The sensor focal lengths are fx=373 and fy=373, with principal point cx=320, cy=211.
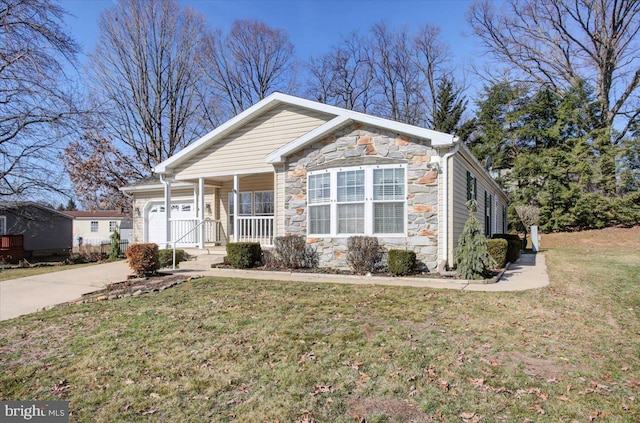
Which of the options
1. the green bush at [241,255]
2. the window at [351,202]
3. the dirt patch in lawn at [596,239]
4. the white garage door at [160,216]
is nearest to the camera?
the window at [351,202]

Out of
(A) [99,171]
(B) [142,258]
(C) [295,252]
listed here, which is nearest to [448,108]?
(C) [295,252]

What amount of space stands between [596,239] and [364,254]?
55.7 ft

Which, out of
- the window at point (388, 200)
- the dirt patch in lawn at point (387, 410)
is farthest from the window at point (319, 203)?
the dirt patch in lawn at point (387, 410)

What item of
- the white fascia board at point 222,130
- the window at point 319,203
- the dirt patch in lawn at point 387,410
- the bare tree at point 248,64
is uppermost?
the bare tree at point 248,64

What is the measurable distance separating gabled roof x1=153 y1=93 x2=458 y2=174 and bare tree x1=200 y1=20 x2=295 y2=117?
16.7 metres

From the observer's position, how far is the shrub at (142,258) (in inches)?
358

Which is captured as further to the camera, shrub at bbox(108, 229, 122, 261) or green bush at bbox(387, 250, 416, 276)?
shrub at bbox(108, 229, 122, 261)

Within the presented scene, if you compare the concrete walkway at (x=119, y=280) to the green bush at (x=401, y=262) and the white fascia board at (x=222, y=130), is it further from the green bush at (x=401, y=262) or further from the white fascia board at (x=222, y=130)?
the white fascia board at (x=222, y=130)

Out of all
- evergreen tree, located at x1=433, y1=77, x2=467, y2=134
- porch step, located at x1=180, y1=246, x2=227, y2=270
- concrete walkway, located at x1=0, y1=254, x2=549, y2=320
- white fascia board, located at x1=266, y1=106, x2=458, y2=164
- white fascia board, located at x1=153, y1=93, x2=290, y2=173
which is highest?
evergreen tree, located at x1=433, y1=77, x2=467, y2=134

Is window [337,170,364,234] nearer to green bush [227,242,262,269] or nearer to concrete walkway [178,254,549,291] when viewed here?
concrete walkway [178,254,549,291]

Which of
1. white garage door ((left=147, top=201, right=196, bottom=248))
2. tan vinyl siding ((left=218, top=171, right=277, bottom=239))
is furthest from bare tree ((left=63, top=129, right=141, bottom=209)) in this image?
tan vinyl siding ((left=218, top=171, right=277, bottom=239))

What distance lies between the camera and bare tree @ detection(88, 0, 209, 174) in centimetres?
2394

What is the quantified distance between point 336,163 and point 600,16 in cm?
2299

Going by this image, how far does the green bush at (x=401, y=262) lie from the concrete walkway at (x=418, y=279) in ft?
0.94
